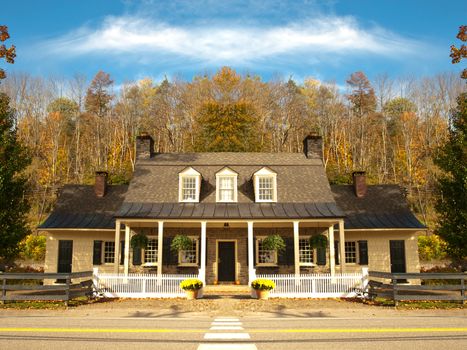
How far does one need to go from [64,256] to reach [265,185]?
12347 mm

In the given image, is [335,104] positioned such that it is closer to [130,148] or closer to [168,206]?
[130,148]

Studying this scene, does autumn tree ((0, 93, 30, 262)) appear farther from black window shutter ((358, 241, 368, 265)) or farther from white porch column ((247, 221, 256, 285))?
black window shutter ((358, 241, 368, 265))

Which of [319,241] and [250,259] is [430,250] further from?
[250,259]

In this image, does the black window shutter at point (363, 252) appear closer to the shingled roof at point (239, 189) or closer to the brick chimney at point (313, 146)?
the shingled roof at point (239, 189)

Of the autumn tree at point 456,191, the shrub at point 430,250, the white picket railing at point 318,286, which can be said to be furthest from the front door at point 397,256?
the shrub at point 430,250

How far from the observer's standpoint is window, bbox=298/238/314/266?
21.5 metres

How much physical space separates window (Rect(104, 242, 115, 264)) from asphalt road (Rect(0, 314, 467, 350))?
35.7 feet

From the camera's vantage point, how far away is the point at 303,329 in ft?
31.3

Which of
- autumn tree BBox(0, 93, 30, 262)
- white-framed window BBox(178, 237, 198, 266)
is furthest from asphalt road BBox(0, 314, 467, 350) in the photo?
white-framed window BBox(178, 237, 198, 266)

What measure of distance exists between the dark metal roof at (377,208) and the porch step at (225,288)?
22.9 ft

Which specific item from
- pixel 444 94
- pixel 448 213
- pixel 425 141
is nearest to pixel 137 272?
pixel 448 213

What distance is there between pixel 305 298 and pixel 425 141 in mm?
33736

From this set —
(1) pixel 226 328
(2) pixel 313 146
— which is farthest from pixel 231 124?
(1) pixel 226 328

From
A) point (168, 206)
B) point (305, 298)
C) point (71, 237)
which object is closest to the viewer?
point (305, 298)
